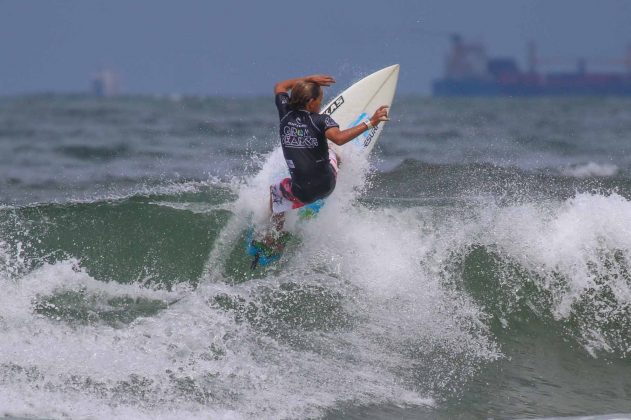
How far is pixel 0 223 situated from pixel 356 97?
3.78 metres

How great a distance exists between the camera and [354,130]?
6488 millimetres

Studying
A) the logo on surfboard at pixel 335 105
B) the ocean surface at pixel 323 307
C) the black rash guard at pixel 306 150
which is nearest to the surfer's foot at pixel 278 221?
the ocean surface at pixel 323 307

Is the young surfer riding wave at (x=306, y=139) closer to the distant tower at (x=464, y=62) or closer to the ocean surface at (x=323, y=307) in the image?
the ocean surface at (x=323, y=307)

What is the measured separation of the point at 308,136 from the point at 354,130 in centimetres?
50

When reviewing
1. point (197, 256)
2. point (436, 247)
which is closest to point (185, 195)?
point (197, 256)

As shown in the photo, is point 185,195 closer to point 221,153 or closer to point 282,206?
point 282,206

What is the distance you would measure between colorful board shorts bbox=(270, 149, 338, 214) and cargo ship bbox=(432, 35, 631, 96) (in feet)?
223

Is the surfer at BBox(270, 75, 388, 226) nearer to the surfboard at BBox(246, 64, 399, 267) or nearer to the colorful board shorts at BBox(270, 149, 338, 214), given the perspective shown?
the colorful board shorts at BBox(270, 149, 338, 214)

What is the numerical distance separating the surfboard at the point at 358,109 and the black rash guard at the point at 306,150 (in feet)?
2.05

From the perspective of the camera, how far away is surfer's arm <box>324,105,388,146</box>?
6441 millimetres

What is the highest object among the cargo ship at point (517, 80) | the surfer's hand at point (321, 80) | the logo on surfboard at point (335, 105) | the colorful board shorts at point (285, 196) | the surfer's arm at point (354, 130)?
the cargo ship at point (517, 80)

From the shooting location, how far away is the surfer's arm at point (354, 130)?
254 inches

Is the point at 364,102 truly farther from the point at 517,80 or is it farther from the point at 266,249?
the point at 517,80

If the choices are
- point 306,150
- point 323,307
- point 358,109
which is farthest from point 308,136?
point 358,109
